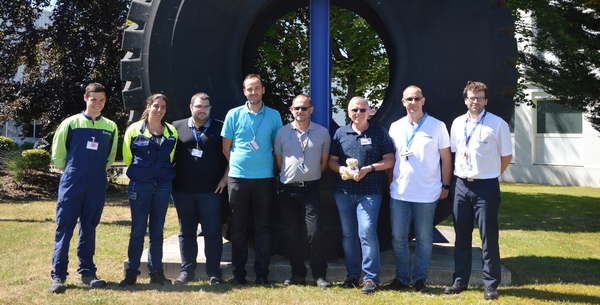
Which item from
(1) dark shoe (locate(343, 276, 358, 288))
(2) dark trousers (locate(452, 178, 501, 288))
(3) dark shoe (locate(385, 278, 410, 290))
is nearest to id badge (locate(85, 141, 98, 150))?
(1) dark shoe (locate(343, 276, 358, 288))

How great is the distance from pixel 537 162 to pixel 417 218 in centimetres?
1399

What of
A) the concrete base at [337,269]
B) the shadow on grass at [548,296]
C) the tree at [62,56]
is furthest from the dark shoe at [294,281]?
the tree at [62,56]

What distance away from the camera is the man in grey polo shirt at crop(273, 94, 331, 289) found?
347cm

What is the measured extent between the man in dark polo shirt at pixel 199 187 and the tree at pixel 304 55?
6.71 m

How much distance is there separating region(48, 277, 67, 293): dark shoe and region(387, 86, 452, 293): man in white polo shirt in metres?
2.49

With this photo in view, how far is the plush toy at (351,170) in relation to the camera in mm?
3307

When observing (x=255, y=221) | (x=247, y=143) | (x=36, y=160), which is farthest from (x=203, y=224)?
(x=36, y=160)

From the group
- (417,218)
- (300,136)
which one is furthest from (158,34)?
(417,218)

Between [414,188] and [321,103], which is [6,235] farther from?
[414,188]

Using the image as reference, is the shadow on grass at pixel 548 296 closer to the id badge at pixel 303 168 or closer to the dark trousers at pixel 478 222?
the dark trousers at pixel 478 222

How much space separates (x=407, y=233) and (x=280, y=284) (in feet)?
3.51

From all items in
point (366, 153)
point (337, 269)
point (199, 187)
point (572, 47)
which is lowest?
point (337, 269)

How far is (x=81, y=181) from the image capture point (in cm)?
354

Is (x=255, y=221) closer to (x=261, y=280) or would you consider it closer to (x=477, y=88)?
(x=261, y=280)
